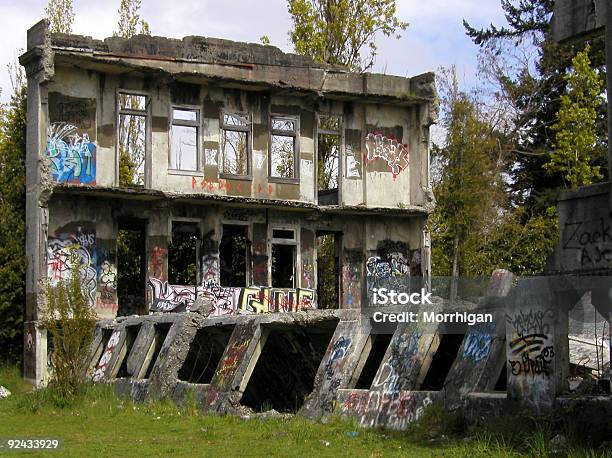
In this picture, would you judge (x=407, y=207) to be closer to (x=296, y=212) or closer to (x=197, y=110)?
(x=296, y=212)

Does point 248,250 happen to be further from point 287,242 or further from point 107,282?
point 107,282

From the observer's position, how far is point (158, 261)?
26.4 metres

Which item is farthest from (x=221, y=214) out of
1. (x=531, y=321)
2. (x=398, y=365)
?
(x=531, y=321)

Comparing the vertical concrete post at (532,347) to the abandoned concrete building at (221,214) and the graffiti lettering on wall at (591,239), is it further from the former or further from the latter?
the abandoned concrete building at (221,214)

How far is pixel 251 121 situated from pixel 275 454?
16548 mm

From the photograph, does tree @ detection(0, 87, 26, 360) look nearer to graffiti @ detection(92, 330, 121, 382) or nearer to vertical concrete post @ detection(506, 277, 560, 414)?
graffiti @ detection(92, 330, 121, 382)

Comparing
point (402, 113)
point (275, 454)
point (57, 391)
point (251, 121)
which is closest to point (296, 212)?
point (251, 121)

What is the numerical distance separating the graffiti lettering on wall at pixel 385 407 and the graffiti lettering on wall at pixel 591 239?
2.92m

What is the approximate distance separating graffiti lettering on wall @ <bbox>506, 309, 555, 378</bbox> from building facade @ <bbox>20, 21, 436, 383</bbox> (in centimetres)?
1300

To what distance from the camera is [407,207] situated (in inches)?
1150

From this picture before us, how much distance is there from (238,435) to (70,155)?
507 inches

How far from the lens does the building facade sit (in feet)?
82.5

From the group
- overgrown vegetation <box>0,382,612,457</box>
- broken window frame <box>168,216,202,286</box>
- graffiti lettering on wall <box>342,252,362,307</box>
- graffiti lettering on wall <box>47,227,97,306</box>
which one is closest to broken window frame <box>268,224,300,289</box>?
graffiti lettering on wall <box>342,252,362,307</box>

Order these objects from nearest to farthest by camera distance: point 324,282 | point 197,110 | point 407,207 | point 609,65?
point 609,65, point 197,110, point 407,207, point 324,282
